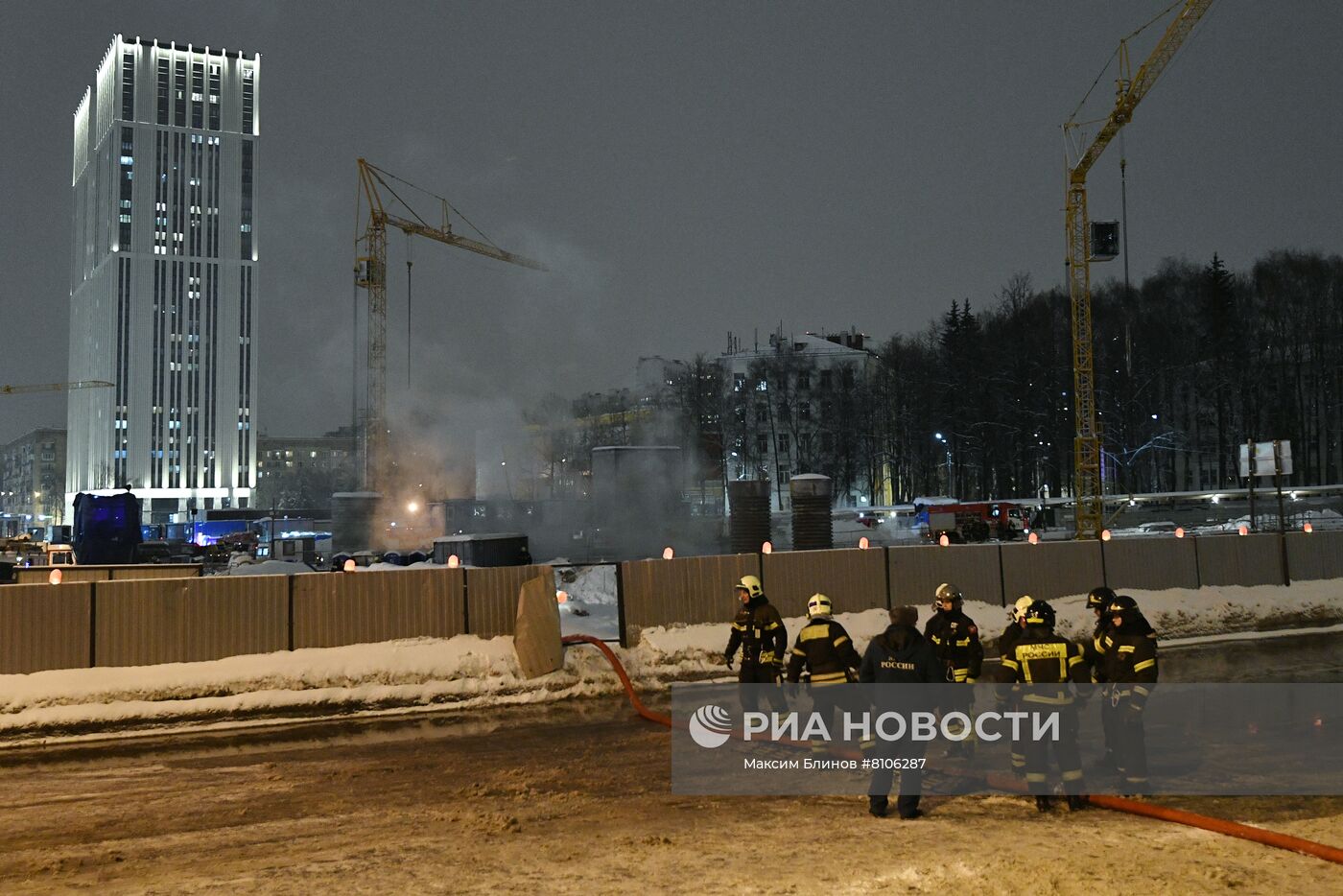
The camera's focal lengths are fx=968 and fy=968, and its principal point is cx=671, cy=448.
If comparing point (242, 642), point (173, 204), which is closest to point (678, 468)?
point (242, 642)

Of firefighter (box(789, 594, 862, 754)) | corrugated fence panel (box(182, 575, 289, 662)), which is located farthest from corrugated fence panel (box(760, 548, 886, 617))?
firefighter (box(789, 594, 862, 754))

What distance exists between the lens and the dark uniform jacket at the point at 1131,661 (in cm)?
788

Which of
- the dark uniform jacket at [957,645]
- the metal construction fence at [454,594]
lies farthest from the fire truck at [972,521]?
the dark uniform jacket at [957,645]

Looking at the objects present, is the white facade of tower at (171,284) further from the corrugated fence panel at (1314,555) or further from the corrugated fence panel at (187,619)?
the corrugated fence panel at (1314,555)

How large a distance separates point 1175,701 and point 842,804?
6639 millimetres

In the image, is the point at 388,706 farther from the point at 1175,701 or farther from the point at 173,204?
the point at 173,204

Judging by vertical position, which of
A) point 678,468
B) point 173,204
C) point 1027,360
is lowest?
point 678,468

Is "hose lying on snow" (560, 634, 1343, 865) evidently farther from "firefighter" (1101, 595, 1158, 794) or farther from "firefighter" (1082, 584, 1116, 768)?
"firefighter" (1082, 584, 1116, 768)

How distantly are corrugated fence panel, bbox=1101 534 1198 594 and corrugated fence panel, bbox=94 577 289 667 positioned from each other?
15.6 meters

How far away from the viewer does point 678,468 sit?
155 feet

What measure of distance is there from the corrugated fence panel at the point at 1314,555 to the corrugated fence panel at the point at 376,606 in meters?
18.5

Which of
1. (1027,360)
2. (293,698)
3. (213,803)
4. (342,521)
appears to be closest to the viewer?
(213,803)

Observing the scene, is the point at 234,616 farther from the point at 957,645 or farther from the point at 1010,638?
the point at 1010,638

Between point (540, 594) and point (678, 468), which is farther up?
point (678, 468)
